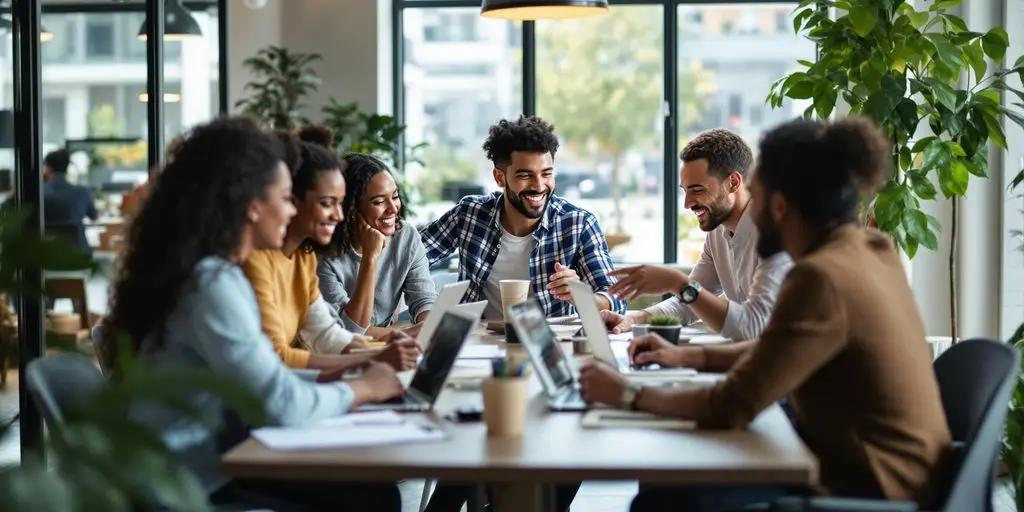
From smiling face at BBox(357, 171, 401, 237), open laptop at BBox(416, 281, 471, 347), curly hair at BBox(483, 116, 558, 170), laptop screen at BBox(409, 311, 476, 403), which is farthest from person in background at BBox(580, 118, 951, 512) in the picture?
curly hair at BBox(483, 116, 558, 170)

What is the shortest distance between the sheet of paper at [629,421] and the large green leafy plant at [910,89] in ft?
8.09

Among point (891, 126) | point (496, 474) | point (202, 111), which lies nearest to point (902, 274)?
point (496, 474)

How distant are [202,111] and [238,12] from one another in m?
1.32

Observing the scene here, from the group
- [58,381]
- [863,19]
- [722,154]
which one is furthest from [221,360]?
[863,19]

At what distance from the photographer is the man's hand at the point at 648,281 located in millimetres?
3139

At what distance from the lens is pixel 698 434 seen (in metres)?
2.05

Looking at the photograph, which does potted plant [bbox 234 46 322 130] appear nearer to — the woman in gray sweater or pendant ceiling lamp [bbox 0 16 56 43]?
pendant ceiling lamp [bbox 0 16 56 43]

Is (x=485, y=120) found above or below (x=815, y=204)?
above

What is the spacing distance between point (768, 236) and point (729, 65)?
510cm

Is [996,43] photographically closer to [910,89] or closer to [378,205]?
[910,89]

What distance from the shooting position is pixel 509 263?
407 cm

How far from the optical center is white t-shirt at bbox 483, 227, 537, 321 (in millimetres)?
4039

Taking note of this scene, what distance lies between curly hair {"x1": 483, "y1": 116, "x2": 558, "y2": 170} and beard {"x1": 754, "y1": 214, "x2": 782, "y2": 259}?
6.18 ft

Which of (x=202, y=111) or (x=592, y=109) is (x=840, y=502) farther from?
(x=592, y=109)
